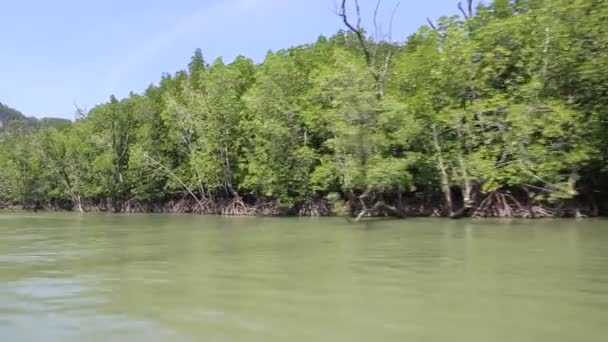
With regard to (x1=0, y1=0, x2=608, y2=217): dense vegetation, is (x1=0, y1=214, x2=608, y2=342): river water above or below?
below

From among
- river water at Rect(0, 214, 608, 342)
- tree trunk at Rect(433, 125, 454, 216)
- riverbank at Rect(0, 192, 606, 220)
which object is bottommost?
river water at Rect(0, 214, 608, 342)

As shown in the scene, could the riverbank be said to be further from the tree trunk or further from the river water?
the river water

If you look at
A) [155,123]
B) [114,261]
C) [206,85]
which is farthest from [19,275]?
[155,123]

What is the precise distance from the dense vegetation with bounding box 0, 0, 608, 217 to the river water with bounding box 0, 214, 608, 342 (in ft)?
27.0

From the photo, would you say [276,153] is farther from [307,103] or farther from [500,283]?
[500,283]

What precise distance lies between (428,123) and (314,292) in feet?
53.5

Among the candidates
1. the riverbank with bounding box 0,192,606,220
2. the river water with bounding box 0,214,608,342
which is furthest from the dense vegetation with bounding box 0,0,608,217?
the river water with bounding box 0,214,608,342

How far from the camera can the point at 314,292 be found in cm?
585

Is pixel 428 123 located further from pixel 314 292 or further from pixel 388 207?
pixel 314 292

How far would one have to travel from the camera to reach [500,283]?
6.15m

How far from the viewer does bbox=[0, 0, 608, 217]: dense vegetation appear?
17.8 meters

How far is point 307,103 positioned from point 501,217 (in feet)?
36.1

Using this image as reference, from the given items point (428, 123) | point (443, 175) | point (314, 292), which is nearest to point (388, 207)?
point (443, 175)

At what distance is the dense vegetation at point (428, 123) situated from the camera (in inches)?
699
